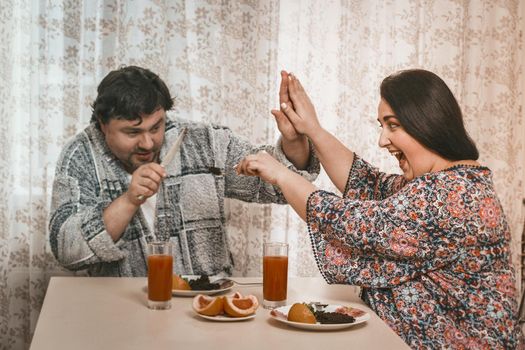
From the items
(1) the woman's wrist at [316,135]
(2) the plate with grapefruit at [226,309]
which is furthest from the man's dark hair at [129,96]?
(2) the plate with grapefruit at [226,309]

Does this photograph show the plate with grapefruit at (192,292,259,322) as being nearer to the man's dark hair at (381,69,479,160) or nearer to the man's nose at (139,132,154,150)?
the man's dark hair at (381,69,479,160)

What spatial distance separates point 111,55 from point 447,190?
166 centimetres

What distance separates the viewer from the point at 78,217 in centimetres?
248

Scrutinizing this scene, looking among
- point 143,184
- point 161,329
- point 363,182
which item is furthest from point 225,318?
point 363,182

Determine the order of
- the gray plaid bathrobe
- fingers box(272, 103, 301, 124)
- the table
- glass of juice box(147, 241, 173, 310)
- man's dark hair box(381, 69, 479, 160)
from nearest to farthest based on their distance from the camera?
the table → glass of juice box(147, 241, 173, 310) → man's dark hair box(381, 69, 479, 160) → fingers box(272, 103, 301, 124) → the gray plaid bathrobe

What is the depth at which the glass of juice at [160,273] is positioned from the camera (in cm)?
191

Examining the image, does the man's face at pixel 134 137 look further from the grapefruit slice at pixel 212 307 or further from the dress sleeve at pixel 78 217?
the grapefruit slice at pixel 212 307

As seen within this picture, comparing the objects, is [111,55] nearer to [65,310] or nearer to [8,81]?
[8,81]

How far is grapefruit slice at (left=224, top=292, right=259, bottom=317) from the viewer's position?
1812 mm

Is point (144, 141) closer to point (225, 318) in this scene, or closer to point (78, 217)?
point (78, 217)

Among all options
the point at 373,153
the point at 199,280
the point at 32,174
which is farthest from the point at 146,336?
the point at 373,153

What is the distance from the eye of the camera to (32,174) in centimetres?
304

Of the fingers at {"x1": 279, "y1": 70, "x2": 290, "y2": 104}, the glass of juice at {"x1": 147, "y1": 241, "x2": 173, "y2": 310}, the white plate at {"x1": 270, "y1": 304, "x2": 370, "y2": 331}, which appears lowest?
the white plate at {"x1": 270, "y1": 304, "x2": 370, "y2": 331}

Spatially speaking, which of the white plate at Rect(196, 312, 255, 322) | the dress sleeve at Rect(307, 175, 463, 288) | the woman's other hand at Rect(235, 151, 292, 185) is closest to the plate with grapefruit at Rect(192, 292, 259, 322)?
the white plate at Rect(196, 312, 255, 322)
